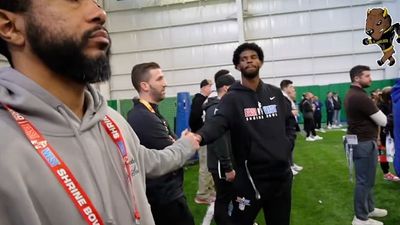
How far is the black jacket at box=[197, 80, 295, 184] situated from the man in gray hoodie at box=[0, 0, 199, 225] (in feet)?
5.53

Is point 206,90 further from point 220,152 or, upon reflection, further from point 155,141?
point 155,141

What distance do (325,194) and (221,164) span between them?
2.60 m

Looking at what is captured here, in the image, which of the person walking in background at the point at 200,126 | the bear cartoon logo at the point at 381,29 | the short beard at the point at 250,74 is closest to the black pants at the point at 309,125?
the bear cartoon logo at the point at 381,29

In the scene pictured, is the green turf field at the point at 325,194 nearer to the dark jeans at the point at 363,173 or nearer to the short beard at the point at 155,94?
the dark jeans at the point at 363,173

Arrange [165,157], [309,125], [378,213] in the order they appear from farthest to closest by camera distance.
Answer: [309,125], [378,213], [165,157]

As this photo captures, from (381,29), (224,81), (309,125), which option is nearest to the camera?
(224,81)

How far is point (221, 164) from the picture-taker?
3824 mm

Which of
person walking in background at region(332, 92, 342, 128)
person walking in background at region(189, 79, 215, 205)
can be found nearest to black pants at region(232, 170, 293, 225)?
person walking in background at region(189, 79, 215, 205)

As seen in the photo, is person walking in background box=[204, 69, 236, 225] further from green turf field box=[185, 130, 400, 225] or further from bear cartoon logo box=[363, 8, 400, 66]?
bear cartoon logo box=[363, 8, 400, 66]

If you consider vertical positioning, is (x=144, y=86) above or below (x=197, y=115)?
above

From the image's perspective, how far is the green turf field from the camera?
14.9 ft

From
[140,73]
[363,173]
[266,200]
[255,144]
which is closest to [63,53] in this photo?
[255,144]

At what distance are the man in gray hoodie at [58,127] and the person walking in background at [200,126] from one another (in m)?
4.13

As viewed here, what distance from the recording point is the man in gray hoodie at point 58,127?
841mm
